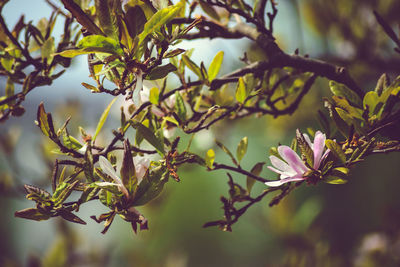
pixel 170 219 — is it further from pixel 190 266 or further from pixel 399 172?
pixel 399 172

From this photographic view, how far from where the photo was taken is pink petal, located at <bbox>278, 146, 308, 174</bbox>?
410 mm

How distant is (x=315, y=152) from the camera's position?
16.4 inches

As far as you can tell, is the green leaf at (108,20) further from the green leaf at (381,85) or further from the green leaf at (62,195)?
the green leaf at (381,85)

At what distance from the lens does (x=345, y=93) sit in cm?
47

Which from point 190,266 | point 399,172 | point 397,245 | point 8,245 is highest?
point 397,245

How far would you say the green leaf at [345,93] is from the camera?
1.54ft

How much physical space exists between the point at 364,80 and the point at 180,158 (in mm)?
1158

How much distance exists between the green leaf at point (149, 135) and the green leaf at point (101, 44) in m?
0.10

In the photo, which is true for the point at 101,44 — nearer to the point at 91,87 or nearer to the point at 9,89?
the point at 91,87

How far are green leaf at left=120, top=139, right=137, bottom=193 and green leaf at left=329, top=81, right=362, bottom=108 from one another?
0.92 ft

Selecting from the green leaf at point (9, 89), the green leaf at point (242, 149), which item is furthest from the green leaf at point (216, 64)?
the green leaf at point (9, 89)

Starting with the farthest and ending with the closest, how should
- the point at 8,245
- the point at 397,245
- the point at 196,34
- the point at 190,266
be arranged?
the point at 8,245 < the point at 190,266 < the point at 397,245 < the point at 196,34

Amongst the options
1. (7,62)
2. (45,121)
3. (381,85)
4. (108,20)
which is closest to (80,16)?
(108,20)

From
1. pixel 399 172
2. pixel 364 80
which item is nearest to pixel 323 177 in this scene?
pixel 364 80
